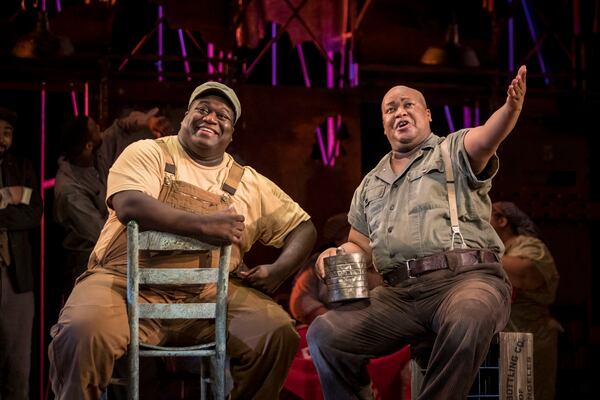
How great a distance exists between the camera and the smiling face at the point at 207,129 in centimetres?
517

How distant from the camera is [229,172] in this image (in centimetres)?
524

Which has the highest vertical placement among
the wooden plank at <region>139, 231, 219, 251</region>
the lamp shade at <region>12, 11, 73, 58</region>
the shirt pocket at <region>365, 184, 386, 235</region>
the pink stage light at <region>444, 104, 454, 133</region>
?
the lamp shade at <region>12, 11, 73, 58</region>

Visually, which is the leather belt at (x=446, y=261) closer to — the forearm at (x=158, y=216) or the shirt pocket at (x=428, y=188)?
the shirt pocket at (x=428, y=188)

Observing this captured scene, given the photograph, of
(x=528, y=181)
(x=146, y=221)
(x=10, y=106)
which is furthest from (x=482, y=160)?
(x=10, y=106)

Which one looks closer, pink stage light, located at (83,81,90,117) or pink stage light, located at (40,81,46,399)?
pink stage light, located at (40,81,46,399)

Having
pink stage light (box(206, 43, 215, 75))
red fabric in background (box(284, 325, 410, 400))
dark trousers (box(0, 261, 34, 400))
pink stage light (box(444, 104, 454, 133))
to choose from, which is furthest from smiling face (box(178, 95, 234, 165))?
pink stage light (box(444, 104, 454, 133))

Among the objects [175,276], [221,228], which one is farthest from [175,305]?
[221,228]

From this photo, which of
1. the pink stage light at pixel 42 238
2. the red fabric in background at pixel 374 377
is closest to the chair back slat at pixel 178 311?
the red fabric in background at pixel 374 377

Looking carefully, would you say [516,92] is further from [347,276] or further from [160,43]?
[160,43]

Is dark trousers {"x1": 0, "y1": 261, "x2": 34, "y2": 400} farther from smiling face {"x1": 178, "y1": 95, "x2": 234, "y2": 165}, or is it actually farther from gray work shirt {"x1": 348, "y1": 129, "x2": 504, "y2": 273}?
gray work shirt {"x1": 348, "y1": 129, "x2": 504, "y2": 273}

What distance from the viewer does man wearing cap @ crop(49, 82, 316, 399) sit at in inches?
175

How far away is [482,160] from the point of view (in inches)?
192

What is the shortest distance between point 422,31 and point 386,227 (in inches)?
185

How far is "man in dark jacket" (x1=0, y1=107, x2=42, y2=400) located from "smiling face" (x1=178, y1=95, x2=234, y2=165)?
2289 mm
